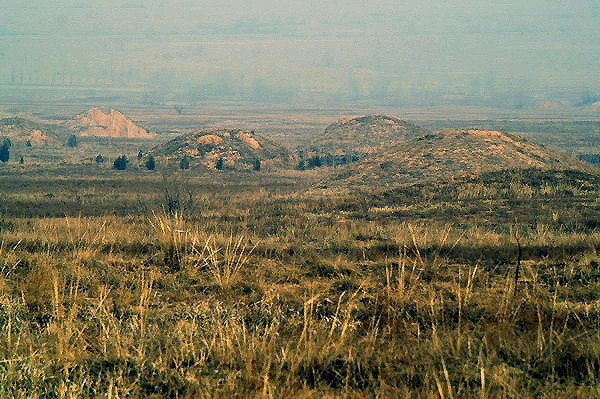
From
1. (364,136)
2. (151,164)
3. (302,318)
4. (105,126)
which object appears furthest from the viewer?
(105,126)

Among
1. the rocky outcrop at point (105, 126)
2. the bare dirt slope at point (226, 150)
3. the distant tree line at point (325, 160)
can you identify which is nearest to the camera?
the bare dirt slope at point (226, 150)

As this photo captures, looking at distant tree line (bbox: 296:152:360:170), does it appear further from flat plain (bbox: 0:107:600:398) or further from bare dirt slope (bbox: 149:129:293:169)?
flat plain (bbox: 0:107:600:398)

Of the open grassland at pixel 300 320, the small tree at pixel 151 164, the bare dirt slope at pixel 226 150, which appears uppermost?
the open grassland at pixel 300 320

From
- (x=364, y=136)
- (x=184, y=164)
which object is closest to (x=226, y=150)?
(x=184, y=164)

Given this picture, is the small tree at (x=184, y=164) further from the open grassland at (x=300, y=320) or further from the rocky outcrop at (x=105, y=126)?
the rocky outcrop at (x=105, y=126)

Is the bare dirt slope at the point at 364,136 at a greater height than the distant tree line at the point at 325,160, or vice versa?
the bare dirt slope at the point at 364,136

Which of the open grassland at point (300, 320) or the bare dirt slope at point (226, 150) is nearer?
the open grassland at point (300, 320)

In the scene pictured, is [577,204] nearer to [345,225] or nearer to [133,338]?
[345,225]

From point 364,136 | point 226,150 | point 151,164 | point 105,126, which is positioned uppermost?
point 364,136

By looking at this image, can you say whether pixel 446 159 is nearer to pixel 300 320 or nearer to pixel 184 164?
pixel 184 164

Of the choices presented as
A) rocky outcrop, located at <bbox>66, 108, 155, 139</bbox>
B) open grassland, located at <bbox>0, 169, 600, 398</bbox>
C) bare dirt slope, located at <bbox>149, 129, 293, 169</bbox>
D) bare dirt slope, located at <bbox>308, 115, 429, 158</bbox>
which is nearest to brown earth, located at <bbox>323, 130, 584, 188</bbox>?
bare dirt slope, located at <bbox>149, 129, 293, 169</bbox>

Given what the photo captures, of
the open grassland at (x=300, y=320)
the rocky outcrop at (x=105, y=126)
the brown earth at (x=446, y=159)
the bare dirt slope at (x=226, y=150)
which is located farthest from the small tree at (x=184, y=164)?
the rocky outcrop at (x=105, y=126)

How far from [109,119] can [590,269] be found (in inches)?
5770

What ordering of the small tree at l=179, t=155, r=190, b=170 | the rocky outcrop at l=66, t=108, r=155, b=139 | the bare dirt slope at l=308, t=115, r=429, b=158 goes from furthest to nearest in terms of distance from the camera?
the rocky outcrop at l=66, t=108, r=155, b=139 < the bare dirt slope at l=308, t=115, r=429, b=158 < the small tree at l=179, t=155, r=190, b=170
